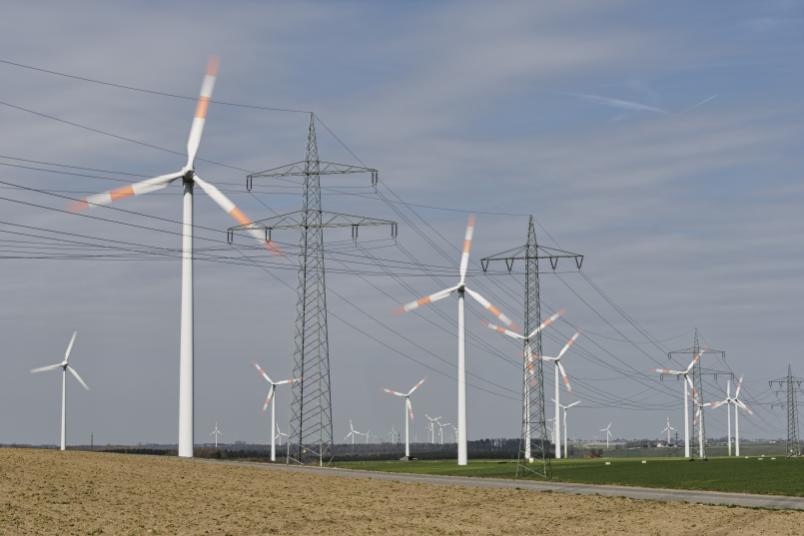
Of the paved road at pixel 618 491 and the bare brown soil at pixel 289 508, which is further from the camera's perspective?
the paved road at pixel 618 491

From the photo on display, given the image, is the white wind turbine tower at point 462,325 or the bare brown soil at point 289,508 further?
the white wind turbine tower at point 462,325

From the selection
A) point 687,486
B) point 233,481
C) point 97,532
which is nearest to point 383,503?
point 233,481

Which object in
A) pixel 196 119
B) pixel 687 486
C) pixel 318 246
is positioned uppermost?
pixel 196 119

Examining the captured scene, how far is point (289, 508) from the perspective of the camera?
55156mm

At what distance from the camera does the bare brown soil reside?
4691 centimetres

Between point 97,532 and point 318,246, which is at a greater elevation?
point 318,246

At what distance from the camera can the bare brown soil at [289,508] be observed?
4691cm

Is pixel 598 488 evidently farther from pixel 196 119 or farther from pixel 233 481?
pixel 196 119

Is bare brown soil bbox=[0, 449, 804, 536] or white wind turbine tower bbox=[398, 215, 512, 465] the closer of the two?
bare brown soil bbox=[0, 449, 804, 536]

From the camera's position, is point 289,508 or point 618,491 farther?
point 618,491

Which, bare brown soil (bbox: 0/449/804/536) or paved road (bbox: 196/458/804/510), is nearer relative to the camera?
bare brown soil (bbox: 0/449/804/536)

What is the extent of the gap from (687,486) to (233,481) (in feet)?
102

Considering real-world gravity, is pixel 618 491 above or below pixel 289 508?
below

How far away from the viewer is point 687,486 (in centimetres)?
7900
